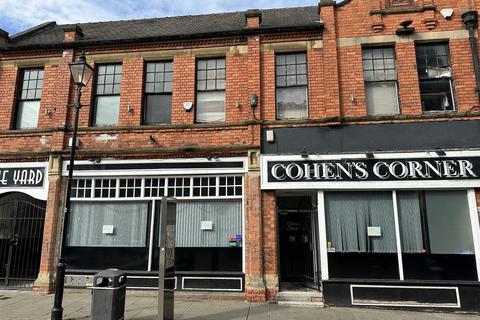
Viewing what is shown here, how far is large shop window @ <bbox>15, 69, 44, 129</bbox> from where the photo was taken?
11375mm

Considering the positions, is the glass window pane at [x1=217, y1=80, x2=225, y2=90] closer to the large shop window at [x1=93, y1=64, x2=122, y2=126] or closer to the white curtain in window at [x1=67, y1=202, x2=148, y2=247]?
the large shop window at [x1=93, y1=64, x2=122, y2=126]

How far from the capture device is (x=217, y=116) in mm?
10617

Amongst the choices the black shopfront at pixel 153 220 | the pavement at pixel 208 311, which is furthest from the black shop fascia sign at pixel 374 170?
the pavement at pixel 208 311

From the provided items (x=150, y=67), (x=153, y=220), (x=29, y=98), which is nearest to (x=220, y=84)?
(x=150, y=67)

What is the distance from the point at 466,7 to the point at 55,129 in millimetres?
12249

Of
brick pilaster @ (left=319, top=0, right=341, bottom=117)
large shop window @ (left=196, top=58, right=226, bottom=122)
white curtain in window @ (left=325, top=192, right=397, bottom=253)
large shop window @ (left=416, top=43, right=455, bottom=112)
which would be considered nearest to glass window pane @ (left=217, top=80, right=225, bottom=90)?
large shop window @ (left=196, top=58, right=226, bottom=122)

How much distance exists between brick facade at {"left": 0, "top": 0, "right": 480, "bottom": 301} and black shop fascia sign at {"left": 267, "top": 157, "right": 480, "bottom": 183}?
78 cm

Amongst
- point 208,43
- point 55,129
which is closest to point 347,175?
point 208,43

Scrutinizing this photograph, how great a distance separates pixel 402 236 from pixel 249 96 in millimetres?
5482

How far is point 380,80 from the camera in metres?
10.2

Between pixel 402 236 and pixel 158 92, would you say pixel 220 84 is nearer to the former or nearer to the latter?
pixel 158 92

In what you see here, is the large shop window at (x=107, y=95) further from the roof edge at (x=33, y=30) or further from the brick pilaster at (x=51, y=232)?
the roof edge at (x=33, y=30)

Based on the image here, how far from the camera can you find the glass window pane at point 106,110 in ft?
36.1

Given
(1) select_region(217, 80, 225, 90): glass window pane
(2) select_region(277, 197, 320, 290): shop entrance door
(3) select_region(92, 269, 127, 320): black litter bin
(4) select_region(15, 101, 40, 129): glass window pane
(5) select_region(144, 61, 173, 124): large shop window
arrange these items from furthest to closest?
(4) select_region(15, 101, 40, 129): glass window pane → (5) select_region(144, 61, 173, 124): large shop window → (1) select_region(217, 80, 225, 90): glass window pane → (2) select_region(277, 197, 320, 290): shop entrance door → (3) select_region(92, 269, 127, 320): black litter bin
